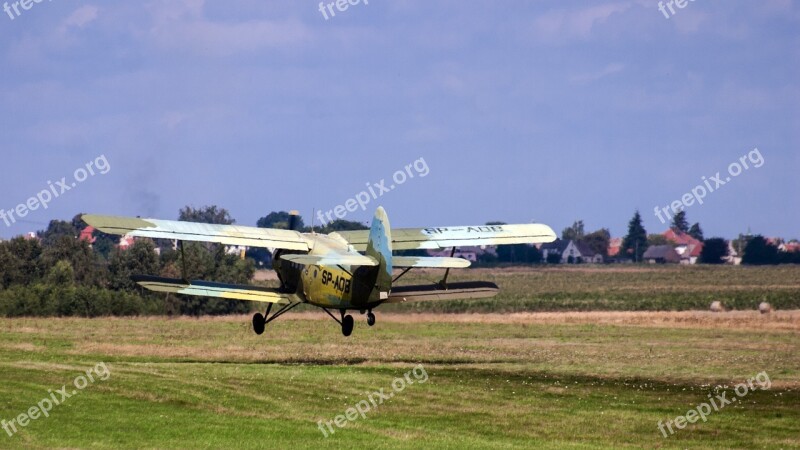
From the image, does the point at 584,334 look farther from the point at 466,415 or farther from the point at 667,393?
the point at 466,415

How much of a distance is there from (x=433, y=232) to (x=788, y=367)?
1147 cm

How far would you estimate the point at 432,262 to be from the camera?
32.9 meters

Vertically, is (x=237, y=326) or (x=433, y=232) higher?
(x=433, y=232)

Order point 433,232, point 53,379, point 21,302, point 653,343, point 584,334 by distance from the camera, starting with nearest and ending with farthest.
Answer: point 53,379 → point 433,232 → point 653,343 → point 584,334 → point 21,302

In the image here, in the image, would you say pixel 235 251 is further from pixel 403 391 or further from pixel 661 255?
pixel 661 255

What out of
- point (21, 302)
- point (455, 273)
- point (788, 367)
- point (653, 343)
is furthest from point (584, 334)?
point (455, 273)

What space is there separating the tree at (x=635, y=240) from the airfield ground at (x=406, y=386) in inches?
5182

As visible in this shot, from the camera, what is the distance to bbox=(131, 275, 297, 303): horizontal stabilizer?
3472 centimetres

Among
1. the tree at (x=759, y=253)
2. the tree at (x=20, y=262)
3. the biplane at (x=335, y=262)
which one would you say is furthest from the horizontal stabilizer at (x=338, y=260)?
the tree at (x=759, y=253)

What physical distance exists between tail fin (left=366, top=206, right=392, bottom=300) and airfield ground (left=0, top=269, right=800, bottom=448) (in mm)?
2506

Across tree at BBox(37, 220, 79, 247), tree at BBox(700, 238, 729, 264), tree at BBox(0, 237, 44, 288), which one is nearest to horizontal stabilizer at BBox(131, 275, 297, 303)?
tree at BBox(0, 237, 44, 288)

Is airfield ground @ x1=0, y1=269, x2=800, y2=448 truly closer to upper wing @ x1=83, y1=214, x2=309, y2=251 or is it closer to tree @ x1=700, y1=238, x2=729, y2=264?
upper wing @ x1=83, y1=214, x2=309, y2=251

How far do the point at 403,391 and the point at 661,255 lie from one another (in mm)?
156609

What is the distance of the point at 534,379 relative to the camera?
115 ft
